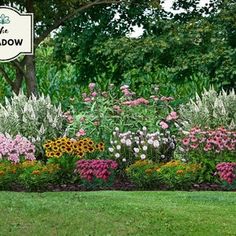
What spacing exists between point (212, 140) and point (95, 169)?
1.92 metres

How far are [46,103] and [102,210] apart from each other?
469cm

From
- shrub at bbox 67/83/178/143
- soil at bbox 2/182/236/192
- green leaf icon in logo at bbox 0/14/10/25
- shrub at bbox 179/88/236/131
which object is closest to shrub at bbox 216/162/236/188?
soil at bbox 2/182/236/192

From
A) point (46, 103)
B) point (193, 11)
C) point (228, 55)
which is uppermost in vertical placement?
point (193, 11)

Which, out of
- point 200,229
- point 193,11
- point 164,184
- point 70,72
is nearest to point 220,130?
point 164,184

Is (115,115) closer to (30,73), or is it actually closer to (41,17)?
(30,73)

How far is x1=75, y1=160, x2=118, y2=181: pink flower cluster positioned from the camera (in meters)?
12.0

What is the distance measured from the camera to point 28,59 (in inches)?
652

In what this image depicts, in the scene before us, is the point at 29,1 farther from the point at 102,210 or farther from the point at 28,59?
the point at 102,210

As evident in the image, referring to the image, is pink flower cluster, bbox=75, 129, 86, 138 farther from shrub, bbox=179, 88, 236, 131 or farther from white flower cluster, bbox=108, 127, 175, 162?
shrub, bbox=179, 88, 236, 131

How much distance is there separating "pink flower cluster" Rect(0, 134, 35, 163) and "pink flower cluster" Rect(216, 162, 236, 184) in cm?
310

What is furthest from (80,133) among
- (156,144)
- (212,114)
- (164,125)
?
(212,114)

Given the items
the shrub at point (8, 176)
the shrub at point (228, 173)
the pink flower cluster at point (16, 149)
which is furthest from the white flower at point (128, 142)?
the shrub at point (8, 176)

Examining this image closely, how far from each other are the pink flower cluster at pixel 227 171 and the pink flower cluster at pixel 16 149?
122 inches

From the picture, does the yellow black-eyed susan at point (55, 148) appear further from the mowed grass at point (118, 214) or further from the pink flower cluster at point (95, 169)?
the mowed grass at point (118, 214)
